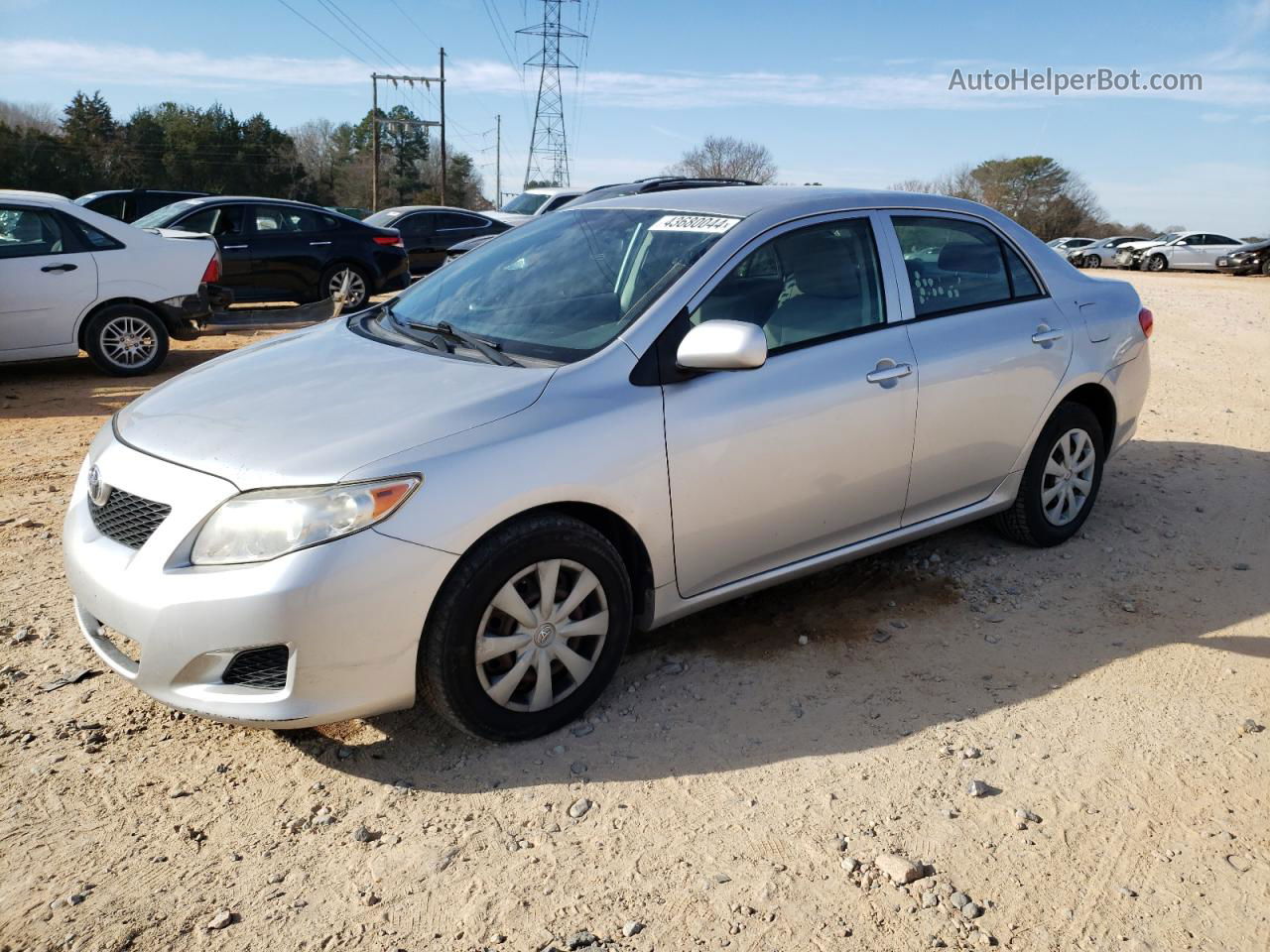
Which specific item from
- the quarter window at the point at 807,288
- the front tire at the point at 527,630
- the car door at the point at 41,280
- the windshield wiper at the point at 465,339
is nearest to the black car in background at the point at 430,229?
the car door at the point at 41,280

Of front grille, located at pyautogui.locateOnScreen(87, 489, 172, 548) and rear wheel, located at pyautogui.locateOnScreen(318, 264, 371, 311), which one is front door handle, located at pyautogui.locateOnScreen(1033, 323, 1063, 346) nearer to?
front grille, located at pyautogui.locateOnScreen(87, 489, 172, 548)

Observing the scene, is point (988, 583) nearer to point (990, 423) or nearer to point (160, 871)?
point (990, 423)

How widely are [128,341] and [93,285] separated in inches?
23.6

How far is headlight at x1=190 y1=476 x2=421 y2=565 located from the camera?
283 centimetres

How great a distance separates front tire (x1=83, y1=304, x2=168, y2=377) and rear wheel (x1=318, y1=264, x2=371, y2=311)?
4391 mm

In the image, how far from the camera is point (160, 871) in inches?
107

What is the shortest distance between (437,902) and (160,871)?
76 cm

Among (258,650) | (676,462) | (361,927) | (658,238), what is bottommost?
(361,927)

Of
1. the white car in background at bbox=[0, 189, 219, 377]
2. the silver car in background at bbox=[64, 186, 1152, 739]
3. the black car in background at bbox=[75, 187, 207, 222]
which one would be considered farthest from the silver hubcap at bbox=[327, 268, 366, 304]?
the silver car in background at bbox=[64, 186, 1152, 739]

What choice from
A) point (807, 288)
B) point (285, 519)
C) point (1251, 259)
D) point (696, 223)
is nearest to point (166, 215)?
point (696, 223)

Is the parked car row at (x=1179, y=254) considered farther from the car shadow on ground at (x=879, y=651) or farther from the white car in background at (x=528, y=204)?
the car shadow on ground at (x=879, y=651)

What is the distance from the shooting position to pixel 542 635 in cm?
324

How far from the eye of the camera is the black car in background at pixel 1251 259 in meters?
34.9

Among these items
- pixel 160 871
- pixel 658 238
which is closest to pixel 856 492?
pixel 658 238
